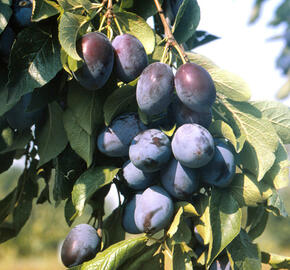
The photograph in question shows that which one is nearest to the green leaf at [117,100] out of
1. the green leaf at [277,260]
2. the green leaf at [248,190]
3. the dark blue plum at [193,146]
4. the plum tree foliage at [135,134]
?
the plum tree foliage at [135,134]

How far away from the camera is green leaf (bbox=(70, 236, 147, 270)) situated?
527mm

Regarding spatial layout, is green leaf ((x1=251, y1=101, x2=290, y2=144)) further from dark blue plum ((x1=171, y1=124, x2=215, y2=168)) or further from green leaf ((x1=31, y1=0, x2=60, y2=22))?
green leaf ((x1=31, y1=0, x2=60, y2=22))

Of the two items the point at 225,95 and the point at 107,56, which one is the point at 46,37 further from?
the point at 225,95

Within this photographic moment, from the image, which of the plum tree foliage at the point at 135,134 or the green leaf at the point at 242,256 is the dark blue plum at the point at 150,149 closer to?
the plum tree foliage at the point at 135,134

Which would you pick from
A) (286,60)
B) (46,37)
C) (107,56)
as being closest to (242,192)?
(107,56)

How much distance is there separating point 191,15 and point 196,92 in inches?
10.5

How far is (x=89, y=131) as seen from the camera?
21.9 inches

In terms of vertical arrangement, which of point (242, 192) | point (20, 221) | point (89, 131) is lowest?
point (20, 221)

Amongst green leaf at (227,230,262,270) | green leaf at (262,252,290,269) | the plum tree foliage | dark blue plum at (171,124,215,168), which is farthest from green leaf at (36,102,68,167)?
green leaf at (262,252,290,269)

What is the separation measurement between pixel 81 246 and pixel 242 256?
27 centimetres

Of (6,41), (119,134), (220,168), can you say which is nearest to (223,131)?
(220,168)

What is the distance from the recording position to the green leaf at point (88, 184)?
0.54m

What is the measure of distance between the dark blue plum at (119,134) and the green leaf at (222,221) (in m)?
0.16

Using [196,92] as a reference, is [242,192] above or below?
below
